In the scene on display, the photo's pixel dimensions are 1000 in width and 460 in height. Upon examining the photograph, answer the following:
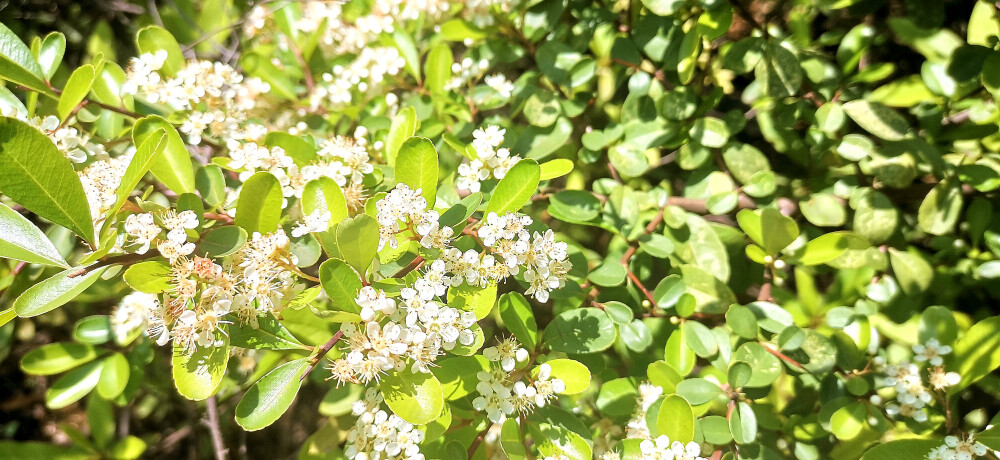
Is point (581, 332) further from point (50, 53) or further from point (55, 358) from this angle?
point (55, 358)

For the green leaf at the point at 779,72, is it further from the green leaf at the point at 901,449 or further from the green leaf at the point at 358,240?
the green leaf at the point at 358,240

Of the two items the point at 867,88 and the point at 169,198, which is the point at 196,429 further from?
the point at 867,88

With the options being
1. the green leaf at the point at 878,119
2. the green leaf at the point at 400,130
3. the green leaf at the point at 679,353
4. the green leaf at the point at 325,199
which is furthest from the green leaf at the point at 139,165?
the green leaf at the point at 878,119

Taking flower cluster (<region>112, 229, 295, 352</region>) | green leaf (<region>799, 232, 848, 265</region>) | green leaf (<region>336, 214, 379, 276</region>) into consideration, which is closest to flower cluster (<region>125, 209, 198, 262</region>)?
flower cluster (<region>112, 229, 295, 352</region>)

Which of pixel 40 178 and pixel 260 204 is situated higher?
pixel 40 178

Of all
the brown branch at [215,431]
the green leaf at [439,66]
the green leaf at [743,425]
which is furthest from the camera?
the brown branch at [215,431]

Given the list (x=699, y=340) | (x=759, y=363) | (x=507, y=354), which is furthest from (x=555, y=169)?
(x=759, y=363)
